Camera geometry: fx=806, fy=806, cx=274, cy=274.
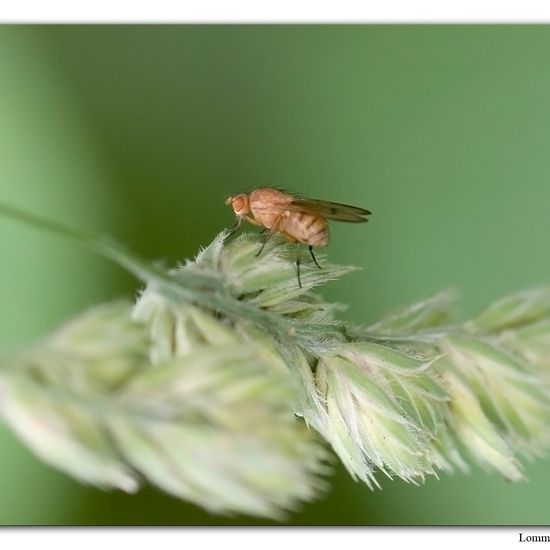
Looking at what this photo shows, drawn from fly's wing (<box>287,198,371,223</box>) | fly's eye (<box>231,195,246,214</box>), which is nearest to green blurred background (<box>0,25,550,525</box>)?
fly's eye (<box>231,195,246,214</box>)

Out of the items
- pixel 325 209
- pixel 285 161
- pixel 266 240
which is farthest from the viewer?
pixel 285 161

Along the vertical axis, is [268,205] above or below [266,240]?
above

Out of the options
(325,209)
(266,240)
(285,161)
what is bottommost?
(266,240)

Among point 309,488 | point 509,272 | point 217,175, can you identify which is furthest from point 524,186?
point 309,488

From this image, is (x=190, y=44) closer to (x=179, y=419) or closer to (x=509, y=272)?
(x=509, y=272)

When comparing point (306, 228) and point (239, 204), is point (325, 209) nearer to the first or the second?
point (306, 228)

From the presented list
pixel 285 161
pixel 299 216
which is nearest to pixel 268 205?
pixel 299 216
